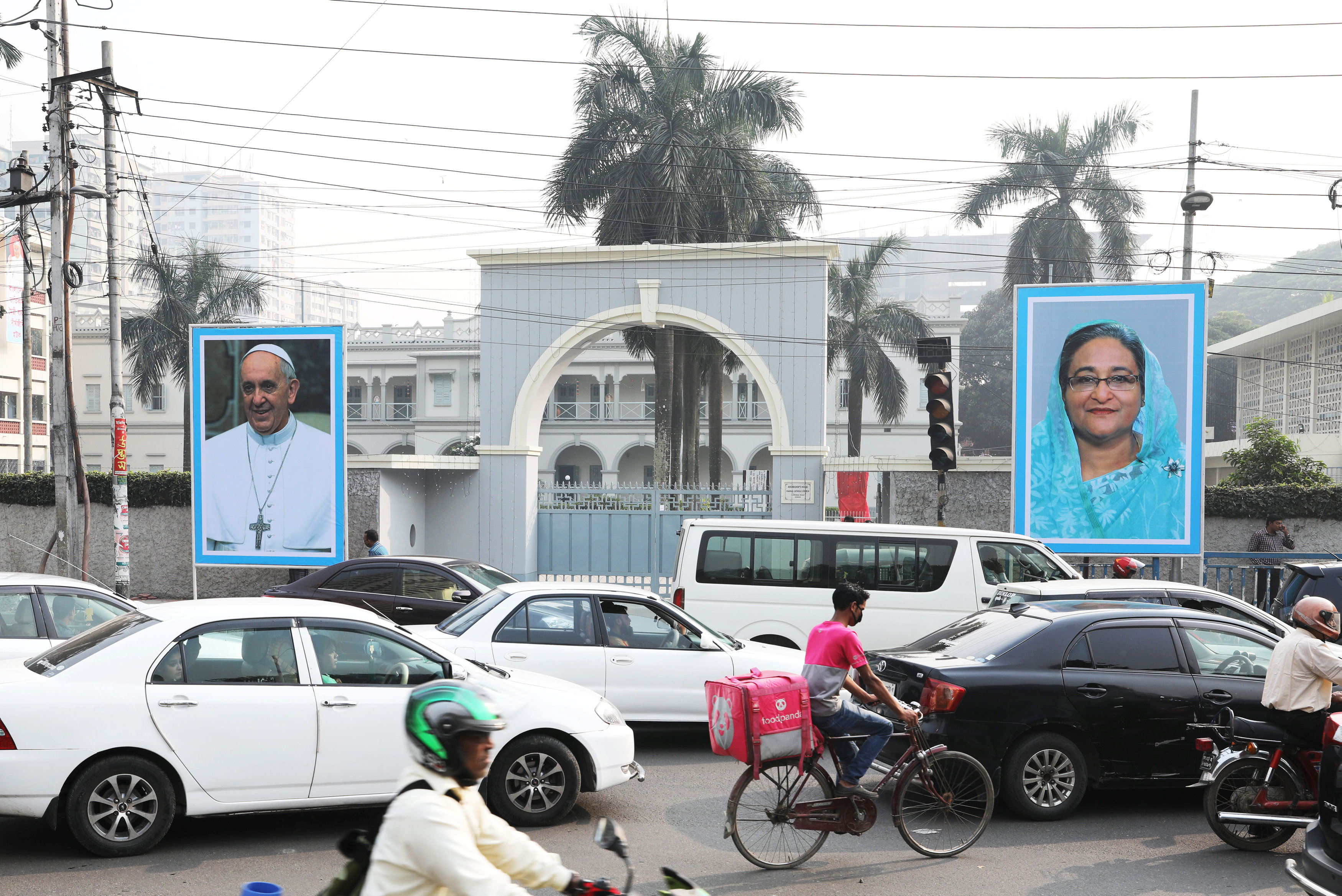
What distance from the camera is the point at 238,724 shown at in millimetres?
6262

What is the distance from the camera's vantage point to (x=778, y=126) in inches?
1013

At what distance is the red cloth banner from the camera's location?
1780 centimetres

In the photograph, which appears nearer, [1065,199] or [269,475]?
[269,475]

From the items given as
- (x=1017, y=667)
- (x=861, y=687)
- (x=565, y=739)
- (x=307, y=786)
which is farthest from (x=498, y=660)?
(x=1017, y=667)

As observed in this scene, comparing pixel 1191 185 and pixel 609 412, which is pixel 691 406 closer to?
pixel 1191 185

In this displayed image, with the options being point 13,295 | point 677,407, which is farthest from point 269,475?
point 13,295

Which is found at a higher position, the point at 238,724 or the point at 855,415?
the point at 855,415

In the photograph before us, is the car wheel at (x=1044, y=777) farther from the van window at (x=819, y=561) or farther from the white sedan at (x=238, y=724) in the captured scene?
the van window at (x=819, y=561)

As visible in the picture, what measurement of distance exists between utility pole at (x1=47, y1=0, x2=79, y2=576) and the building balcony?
116 ft

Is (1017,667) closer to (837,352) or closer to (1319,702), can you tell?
(1319,702)

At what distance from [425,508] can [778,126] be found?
1294cm

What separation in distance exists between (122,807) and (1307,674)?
279 inches

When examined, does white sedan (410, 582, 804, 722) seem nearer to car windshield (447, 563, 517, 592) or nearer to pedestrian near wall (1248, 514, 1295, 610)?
car windshield (447, 563, 517, 592)

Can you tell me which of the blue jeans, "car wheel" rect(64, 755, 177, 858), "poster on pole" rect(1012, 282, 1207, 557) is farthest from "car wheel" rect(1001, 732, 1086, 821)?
"poster on pole" rect(1012, 282, 1207, 557)
